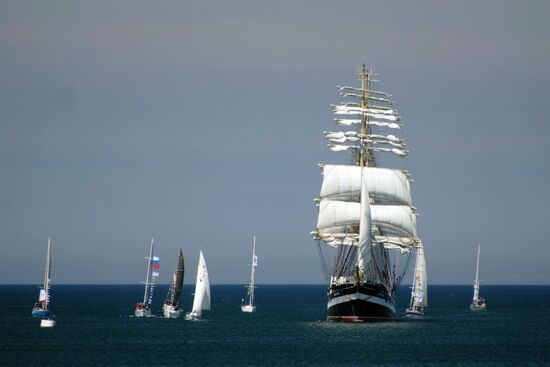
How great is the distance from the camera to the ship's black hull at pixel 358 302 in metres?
120

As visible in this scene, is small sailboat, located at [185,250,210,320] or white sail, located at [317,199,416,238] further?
white sail, located at [317,199,416,238]

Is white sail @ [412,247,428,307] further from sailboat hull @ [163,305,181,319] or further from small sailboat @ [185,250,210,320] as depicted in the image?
sailboat hull @ [163,305,181,319]

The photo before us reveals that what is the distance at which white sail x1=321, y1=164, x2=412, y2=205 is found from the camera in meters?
136

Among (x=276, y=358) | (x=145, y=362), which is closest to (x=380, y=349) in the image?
(x=276, y=358)

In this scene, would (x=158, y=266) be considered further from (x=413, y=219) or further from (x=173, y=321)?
(x=413, y=219)

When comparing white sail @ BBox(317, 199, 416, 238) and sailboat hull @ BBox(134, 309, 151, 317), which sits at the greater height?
white sail @ BBox(317, 199, 416, 238)

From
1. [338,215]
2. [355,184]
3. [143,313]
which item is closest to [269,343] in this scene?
[338,215]

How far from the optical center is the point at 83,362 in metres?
85.6

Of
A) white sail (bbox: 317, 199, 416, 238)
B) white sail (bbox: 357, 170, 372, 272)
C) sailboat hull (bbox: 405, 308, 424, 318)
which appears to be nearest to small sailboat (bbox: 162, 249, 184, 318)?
white sail (bbox: 317, 199, 416, 238)

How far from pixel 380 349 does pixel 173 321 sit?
4174 cm

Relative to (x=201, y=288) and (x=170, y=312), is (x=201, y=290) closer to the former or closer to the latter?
(x=201, y=288)

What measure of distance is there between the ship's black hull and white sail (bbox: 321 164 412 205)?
47.5 feet

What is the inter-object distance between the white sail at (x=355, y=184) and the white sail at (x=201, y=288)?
1555 cm

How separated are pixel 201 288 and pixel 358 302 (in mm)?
18850
